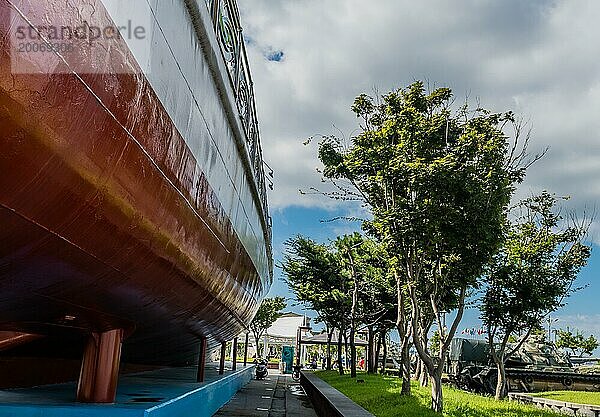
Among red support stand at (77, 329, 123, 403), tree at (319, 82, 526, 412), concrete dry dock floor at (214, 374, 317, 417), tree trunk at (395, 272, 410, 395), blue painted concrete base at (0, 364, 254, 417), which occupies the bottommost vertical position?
concrete dry dock floor at (214, 374, 317, 417)

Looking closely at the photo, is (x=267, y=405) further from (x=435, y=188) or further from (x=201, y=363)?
(x=435, y=188)

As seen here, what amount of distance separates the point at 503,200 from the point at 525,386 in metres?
12.3

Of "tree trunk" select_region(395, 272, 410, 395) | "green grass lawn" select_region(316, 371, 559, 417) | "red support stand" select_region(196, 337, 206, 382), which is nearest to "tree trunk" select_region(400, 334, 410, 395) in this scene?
"tree trunk" select_region(395, 272, 410, 395)

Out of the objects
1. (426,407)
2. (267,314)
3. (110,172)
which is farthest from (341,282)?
(110,172)

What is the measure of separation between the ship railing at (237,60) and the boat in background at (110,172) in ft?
0.15

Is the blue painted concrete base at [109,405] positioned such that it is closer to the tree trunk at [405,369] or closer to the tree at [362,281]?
the tree trunk at [405,369]

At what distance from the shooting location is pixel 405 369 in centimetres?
1338

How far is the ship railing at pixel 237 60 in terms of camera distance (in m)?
5.86

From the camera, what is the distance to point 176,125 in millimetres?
4238

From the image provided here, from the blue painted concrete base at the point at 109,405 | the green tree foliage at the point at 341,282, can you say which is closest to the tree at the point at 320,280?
the green tree foliage at the point at 341,282

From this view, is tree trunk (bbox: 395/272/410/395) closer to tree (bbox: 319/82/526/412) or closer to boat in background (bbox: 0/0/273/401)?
tree (bbox: 319/82/526/412)

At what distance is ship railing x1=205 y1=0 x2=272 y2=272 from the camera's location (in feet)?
19.2

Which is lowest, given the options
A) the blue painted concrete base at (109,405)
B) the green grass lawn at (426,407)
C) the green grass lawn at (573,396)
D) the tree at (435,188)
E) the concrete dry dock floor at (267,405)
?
the concrete dry dock floor at (267,405)

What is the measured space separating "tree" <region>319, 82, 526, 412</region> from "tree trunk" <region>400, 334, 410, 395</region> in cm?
172
